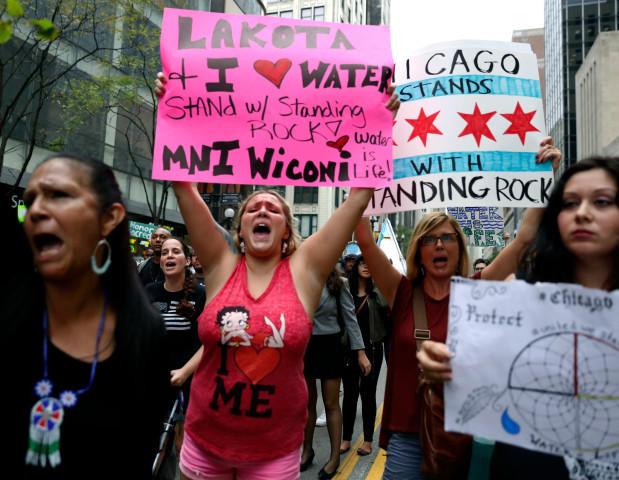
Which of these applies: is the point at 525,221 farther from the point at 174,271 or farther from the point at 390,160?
the point at 174,271

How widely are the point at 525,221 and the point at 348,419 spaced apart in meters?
3.48

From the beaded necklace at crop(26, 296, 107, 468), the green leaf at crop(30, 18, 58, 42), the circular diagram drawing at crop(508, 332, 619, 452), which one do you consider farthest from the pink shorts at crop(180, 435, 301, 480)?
the green leaf at crop(30, 18, 58, 42)

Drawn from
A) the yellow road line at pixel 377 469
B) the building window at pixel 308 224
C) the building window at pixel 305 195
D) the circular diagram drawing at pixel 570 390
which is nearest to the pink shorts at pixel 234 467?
the circular diagram drawing at pixel 570 390

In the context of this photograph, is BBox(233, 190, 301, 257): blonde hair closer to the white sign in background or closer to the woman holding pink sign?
the woman holding pink sign

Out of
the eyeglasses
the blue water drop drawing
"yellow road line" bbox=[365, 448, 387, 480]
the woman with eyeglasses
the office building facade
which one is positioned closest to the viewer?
the blue water drop drawing

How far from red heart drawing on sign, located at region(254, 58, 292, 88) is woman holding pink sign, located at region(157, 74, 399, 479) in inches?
40.4

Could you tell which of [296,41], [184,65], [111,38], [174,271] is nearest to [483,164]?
[296,41]

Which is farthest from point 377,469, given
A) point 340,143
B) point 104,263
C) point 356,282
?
point 104,263

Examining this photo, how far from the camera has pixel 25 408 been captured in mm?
1439

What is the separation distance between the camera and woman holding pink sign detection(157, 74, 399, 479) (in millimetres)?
2229

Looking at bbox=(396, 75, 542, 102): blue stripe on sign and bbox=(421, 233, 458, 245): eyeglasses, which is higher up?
bbox=(396, 75, 542, 102): blue stripe on sign

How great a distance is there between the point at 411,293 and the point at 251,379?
1.02 metres

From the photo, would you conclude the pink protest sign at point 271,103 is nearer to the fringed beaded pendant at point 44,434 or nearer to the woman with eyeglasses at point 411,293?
the woman with eyeglasses at point 411,293

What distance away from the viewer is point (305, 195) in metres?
46.1
